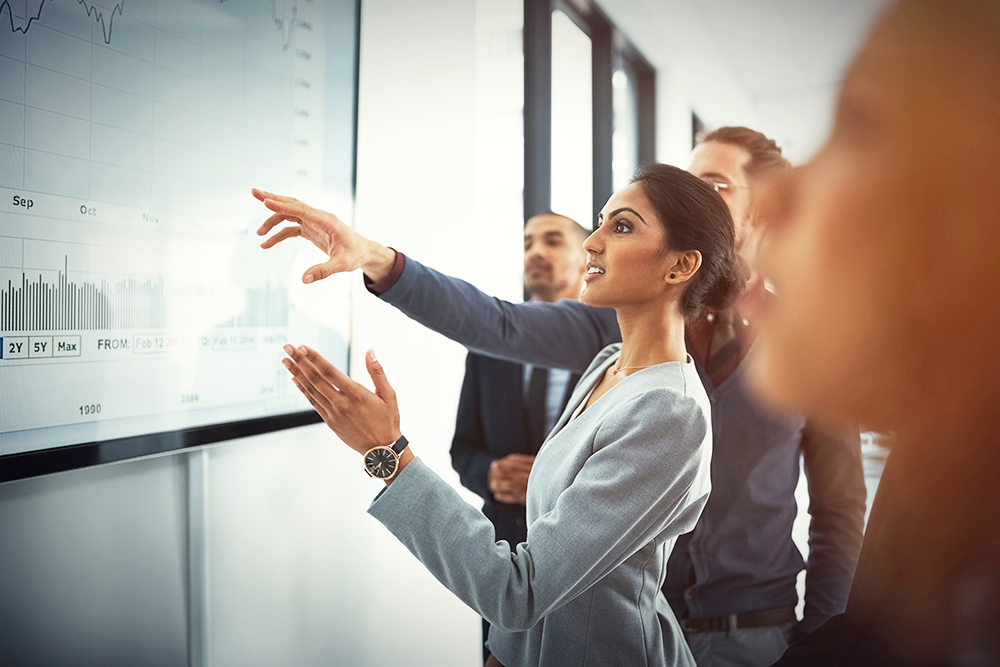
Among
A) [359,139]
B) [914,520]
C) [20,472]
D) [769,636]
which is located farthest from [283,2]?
[769,636]

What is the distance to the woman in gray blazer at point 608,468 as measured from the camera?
2.47 feet

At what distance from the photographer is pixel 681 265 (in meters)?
0.94

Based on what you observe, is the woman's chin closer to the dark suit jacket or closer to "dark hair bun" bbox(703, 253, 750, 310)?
"dark hair bun" bbox(703, 253, 750, 310)

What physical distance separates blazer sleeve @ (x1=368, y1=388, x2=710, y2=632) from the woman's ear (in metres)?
0.22

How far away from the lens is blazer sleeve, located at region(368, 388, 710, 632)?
29.3 inches

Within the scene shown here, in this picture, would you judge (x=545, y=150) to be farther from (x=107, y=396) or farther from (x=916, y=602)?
(x=916, y=602)

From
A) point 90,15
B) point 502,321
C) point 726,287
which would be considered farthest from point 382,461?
point 90,15

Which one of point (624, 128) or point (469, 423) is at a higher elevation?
point (624, 128)

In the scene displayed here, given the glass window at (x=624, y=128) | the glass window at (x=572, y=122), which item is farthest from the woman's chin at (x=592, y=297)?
the glass window at (x=624, y=128)

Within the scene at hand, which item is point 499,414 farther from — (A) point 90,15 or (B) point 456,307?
(A) point 90,15

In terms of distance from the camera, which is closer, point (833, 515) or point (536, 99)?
point (833, 515)

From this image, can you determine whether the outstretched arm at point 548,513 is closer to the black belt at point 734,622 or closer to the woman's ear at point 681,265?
the woman's ear at point 681,265

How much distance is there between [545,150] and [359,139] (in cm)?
91

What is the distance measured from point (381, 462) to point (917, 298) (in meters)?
0.64
